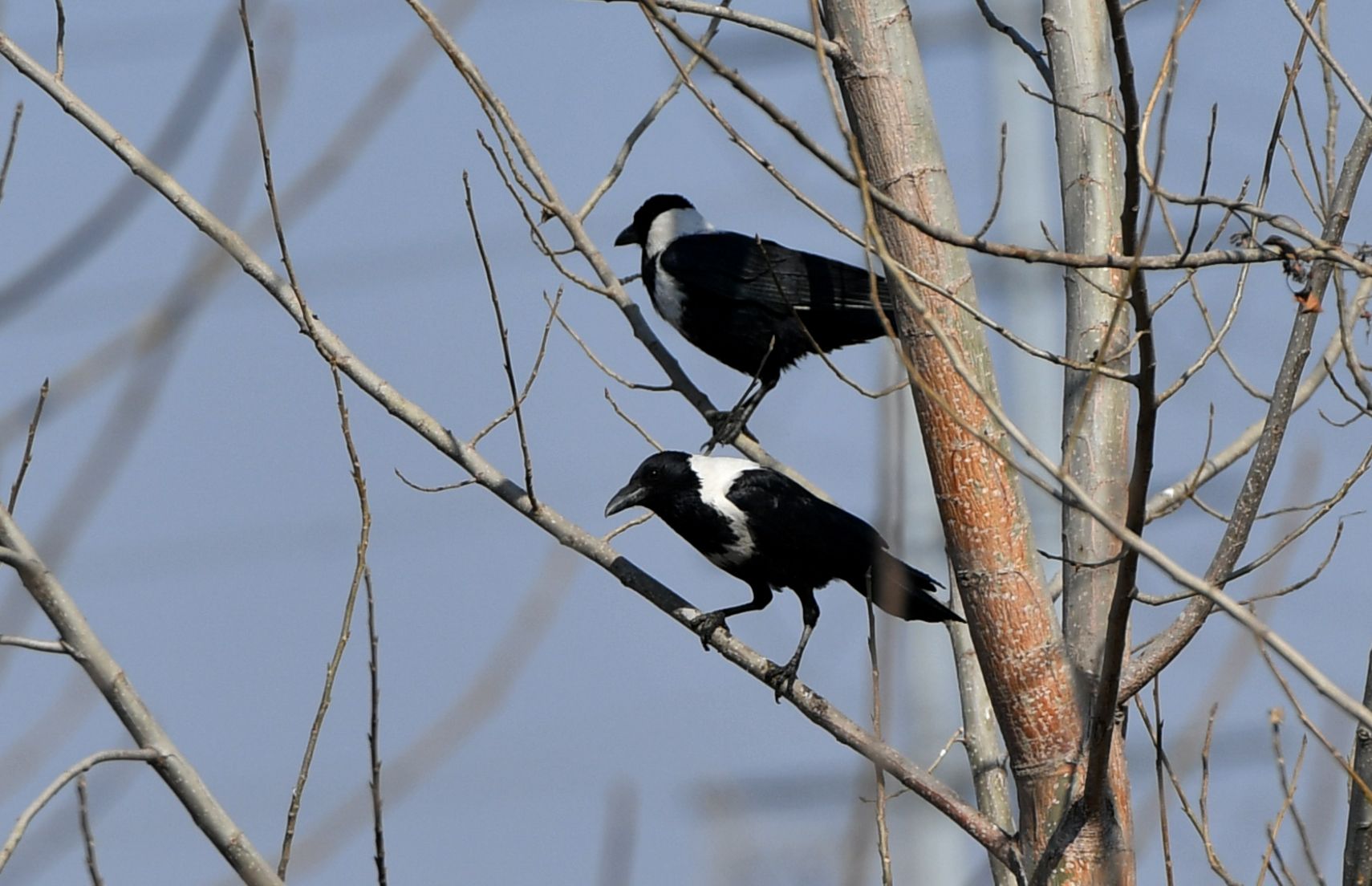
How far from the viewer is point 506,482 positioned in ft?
11.8

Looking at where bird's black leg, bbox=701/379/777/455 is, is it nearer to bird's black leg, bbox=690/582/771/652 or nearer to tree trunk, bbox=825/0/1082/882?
bird's black leg, bbox=690/582/771/652

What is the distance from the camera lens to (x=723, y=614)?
483 centimetres

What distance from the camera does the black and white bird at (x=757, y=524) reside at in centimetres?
488

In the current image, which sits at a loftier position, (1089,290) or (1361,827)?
(1089,290)

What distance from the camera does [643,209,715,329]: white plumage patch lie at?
20.9ft

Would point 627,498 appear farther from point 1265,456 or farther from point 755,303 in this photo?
point 1265,456

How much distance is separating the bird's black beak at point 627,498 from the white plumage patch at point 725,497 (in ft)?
0.65

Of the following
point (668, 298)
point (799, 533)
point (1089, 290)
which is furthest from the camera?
point (668, 298)

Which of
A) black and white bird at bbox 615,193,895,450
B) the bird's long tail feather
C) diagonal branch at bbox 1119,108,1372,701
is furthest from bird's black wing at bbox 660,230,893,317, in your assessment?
diagonal branch at bbox 1119,108,1372,701

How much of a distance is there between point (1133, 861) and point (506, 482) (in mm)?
1562

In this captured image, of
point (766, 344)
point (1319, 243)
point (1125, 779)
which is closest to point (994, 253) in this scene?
point (1319, 243)

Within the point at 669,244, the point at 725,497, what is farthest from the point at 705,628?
the point at 669,244

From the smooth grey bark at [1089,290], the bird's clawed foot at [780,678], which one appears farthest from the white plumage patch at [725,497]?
the smooth grey bark at [1089,290]

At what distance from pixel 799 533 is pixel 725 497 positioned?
28 centimetres
